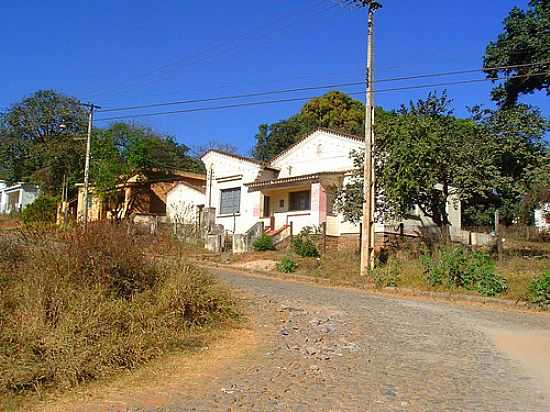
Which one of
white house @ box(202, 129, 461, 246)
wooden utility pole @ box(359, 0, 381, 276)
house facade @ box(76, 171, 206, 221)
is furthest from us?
house facade @ box(76, 171, 206, 221)

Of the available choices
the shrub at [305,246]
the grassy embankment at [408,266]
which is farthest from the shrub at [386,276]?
the shrub at [305,246]

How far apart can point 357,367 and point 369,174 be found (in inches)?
490

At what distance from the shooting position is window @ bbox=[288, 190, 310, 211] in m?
30.3

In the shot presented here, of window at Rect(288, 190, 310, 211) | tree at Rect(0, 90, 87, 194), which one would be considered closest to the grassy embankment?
window at Rect(288, 190, 310, 211)

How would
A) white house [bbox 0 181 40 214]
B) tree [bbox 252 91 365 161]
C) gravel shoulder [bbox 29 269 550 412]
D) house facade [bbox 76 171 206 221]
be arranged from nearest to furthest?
1. gravel shoulder [bbox 29 269 550 412]
2. house facade [bbox 76 171 206 221]
3. tree [bbox 252 91 365 161]
4. white house [bbox 0 181 40 214]

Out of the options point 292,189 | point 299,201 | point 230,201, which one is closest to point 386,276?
point 299,201

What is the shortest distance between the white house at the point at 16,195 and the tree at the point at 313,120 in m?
22.4

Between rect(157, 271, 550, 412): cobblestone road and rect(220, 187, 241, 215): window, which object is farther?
rect(220, 187, 241, 215): window

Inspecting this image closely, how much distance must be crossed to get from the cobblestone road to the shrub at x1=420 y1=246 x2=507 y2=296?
2895mm

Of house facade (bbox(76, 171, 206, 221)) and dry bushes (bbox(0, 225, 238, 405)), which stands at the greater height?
house facade (bbox(76, 171, 206, 221))

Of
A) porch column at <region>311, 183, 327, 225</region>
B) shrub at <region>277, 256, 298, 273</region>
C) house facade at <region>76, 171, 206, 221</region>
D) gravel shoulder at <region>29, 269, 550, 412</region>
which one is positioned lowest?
gravel shoulder at <region>29, 269, 550, 412</region>

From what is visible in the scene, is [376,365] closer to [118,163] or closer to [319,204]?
[319,204]

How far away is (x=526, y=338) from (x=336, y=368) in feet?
14.8

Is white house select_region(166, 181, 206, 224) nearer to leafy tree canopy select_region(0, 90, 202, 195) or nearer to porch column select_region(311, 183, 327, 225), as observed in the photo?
leafy tree canopy select_region(0, 90, 202, 195)
